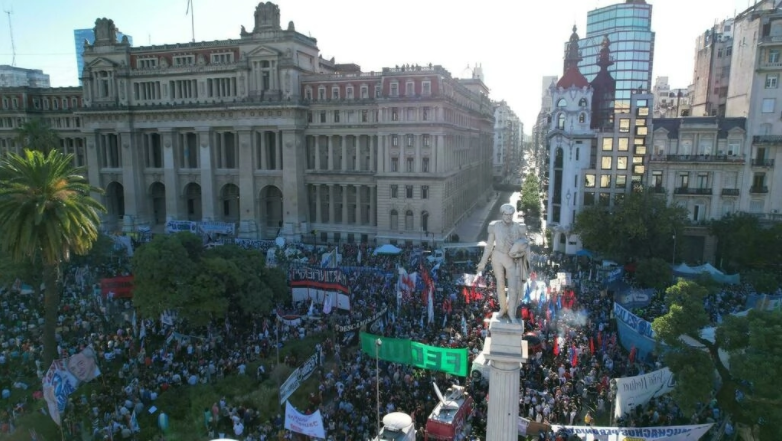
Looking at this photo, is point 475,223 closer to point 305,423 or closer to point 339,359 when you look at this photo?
point 339,359

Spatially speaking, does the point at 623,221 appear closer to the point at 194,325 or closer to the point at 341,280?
the point at 341,280

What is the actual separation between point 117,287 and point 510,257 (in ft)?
113

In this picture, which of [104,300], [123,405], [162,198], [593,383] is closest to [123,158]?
[162,198]

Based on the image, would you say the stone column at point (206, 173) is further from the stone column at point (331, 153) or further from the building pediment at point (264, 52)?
the stone column at point (331, 153)

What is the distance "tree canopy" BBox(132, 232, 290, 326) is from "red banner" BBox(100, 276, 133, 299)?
5.73 m

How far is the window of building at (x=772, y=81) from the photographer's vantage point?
5016 centimetres

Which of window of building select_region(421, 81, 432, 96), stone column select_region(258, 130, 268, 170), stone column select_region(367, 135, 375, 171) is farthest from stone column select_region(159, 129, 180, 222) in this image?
window of building select_region(421, 81, 432, 96)

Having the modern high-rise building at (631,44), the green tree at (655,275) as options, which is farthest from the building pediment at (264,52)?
the modern high-rise building at (631,44)

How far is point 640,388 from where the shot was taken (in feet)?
75.9

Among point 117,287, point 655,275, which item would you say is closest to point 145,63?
point 117,287

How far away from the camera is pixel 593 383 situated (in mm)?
26656

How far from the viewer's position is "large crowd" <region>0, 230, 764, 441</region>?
79.3 ft

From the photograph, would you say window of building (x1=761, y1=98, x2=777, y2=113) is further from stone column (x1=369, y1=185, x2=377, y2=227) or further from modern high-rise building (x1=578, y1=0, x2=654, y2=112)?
modern high-rise building (x1=578, y1=0, x2=654, y2=112)

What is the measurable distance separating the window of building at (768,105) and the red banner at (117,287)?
56.5 m
